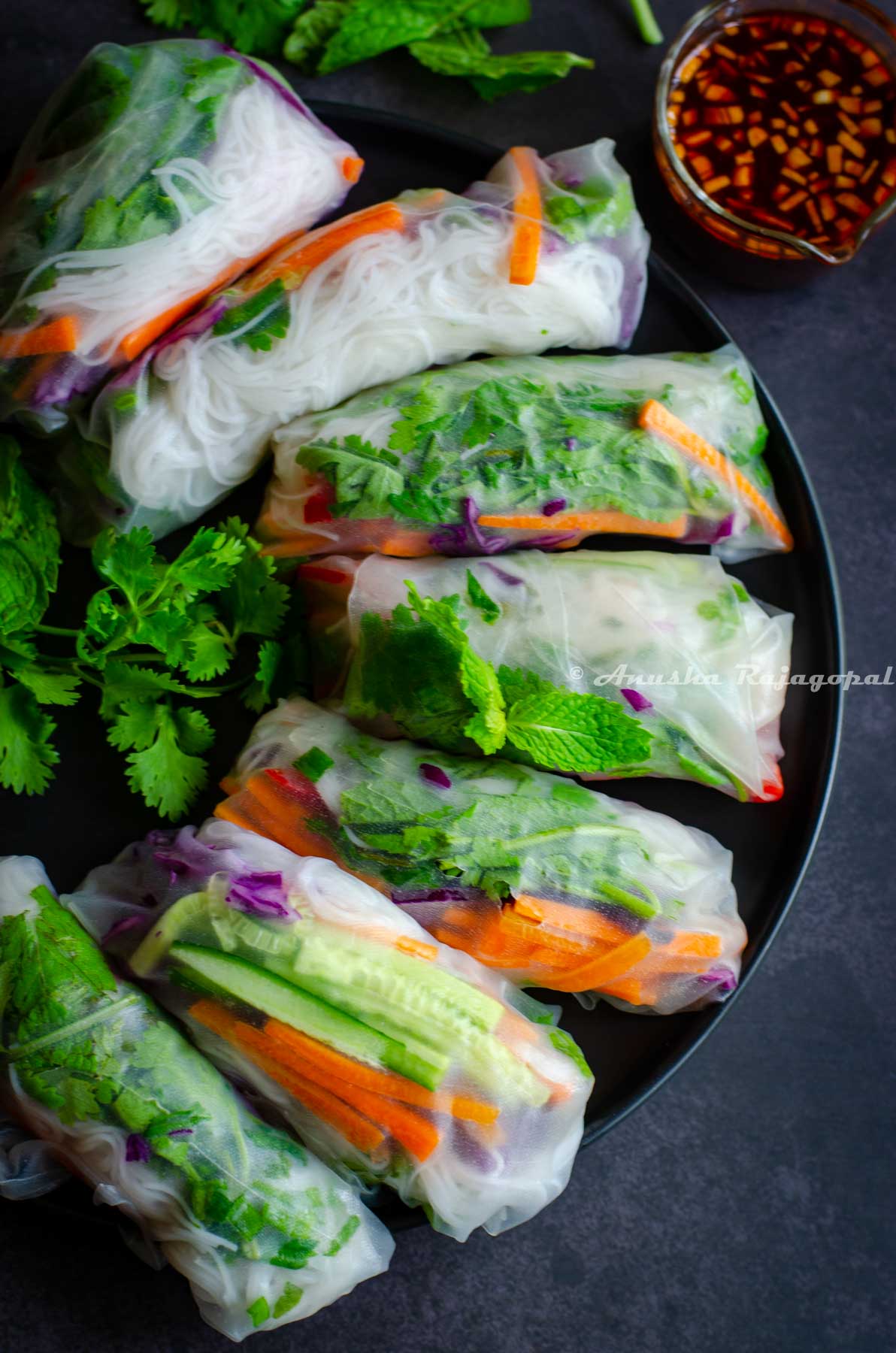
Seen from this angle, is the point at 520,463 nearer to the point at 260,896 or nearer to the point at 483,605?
the point at 483,605

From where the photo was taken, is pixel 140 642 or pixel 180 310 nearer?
pixel 140 642

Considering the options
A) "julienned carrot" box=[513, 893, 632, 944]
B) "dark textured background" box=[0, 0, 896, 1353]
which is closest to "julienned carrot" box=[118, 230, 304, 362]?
"dark textured background" box=[0, 0, 896, 1353]

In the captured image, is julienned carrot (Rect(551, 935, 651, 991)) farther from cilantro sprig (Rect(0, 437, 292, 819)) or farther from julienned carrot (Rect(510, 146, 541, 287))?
julienned carrot (Rect(510, 146, 541, 287))

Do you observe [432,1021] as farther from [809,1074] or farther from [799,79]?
[799,79]

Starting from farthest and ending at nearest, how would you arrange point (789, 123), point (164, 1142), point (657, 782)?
point (789, 123) < point (657, 782) < point (164, 1142)

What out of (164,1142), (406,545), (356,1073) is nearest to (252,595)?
(406,545)

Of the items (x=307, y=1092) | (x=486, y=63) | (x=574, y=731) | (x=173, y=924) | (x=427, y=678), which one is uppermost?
(x=486, y=63)
